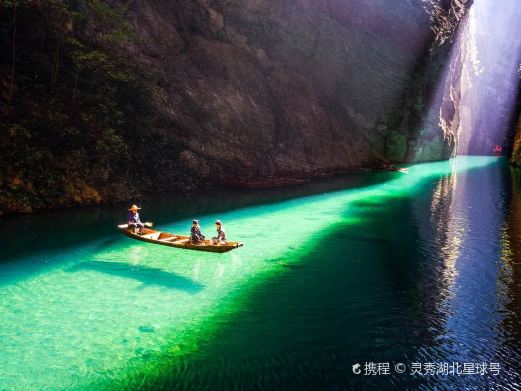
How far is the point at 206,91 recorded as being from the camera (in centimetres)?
4212

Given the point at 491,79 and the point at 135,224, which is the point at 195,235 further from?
the point at 491,79

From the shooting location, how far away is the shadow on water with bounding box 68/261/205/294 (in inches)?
586

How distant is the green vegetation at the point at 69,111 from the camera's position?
25031 millimetres

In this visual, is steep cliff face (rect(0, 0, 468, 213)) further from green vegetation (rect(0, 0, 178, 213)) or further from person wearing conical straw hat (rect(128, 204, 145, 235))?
person wearing conical straw hat (rect(128, 204, 145, 235))

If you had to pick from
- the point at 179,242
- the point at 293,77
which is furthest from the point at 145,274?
the point at 293,77

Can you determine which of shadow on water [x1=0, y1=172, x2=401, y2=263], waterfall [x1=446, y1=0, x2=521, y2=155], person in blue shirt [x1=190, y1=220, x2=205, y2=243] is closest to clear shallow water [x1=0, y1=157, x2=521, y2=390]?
shadow on water [x1=0, y1=172, x2=401, y2=263]

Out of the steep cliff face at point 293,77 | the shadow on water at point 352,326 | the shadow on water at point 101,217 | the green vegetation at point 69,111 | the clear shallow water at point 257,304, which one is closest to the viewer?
the shadow on water at point 352,326

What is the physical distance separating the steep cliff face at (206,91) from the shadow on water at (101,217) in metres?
1.82

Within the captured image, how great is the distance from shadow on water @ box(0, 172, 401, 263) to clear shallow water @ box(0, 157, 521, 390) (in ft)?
0.58

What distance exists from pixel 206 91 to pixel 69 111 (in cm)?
1597

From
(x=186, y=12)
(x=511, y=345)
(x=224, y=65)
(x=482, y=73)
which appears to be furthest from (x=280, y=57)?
(x=482, y=73)

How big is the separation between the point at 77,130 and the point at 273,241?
1699cm

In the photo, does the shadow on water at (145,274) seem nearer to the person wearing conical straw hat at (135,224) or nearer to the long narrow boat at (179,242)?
the long narrow boat at (179,242)

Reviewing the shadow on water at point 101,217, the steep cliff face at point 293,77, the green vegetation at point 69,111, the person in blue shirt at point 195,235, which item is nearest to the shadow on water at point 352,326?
the person in blue shirt at point 195,235
